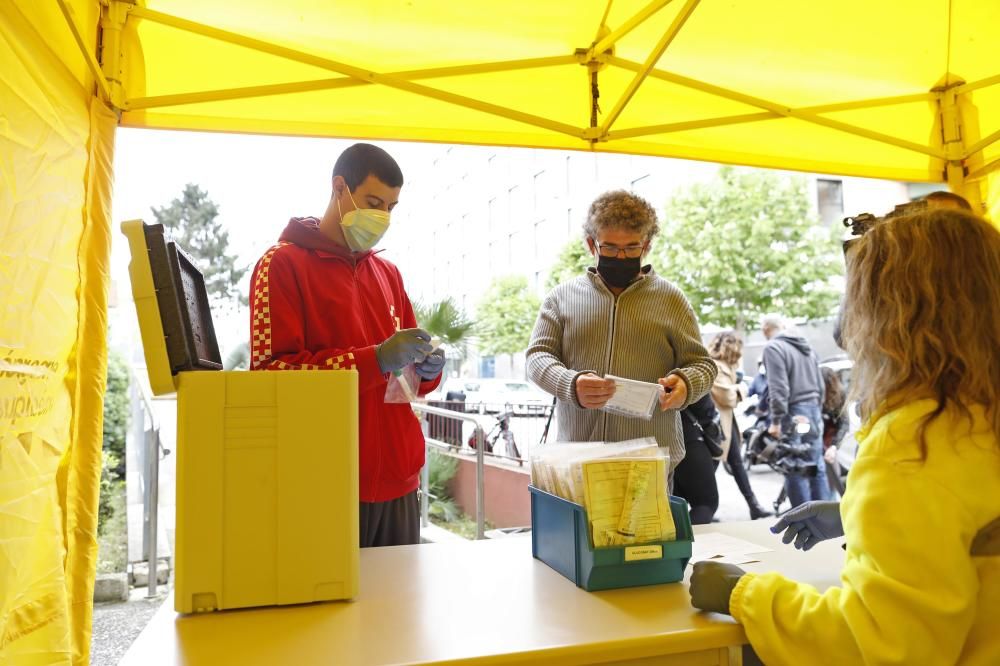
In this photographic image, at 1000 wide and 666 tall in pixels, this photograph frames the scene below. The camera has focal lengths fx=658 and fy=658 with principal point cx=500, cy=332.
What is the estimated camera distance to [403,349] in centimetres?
157

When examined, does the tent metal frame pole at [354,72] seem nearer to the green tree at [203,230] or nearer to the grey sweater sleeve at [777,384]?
the grey sweater sleeve at [777,384]

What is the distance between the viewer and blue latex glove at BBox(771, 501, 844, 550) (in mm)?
1366

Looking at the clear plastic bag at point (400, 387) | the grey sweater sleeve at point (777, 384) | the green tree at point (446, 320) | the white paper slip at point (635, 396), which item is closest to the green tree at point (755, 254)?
the green tree at point (446, 320)

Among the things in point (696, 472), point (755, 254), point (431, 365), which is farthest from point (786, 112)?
point (755, 254)

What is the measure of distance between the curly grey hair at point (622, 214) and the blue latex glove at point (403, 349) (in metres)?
1.05

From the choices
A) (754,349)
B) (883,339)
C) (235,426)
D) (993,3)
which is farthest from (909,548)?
(754,349)

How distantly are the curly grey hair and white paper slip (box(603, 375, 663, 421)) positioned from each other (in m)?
0.67

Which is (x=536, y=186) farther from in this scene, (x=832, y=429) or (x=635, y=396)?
(x=635, y=396)

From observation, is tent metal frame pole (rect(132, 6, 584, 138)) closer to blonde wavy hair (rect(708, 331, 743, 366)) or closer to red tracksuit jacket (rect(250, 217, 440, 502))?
red tracksuit jacket (rect(250, 217, 440, 502))

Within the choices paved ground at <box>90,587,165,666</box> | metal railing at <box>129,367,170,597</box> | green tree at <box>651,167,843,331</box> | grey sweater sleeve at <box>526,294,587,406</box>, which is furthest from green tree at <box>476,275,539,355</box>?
grey sweater sleeve at <box>526,294,587,406</box>

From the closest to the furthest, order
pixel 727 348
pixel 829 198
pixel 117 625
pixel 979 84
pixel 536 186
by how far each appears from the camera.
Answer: pixel 979 84
pixel 117 625
pixel 727 348
pixel 829 198
pixel 536 186

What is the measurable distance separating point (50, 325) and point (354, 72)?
1.34m

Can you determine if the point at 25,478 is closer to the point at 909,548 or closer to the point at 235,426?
the point at 235,426

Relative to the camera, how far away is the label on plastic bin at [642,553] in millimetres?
1265
